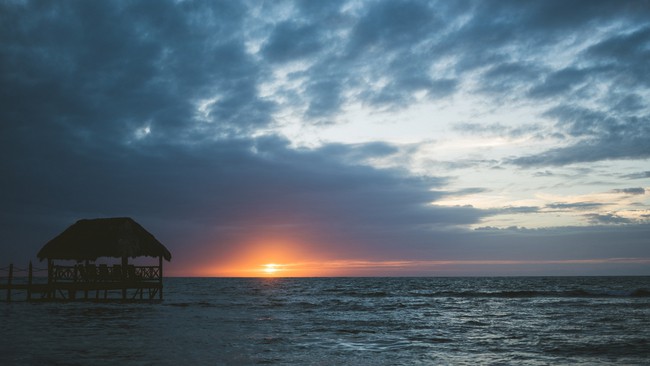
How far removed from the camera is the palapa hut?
39.0 metres

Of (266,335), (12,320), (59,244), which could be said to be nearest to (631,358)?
(266,335)

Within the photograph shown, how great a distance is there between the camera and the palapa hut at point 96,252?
39031 mm

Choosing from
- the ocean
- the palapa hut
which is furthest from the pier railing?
the ocean

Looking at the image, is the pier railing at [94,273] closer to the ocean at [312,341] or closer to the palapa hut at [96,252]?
the palapa hut at [96,252]

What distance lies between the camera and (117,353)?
1545cm

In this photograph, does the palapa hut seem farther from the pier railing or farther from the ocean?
the ocean

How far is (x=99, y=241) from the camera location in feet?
129

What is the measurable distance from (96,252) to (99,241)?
92 cm

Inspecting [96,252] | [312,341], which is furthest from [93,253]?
[312,341]

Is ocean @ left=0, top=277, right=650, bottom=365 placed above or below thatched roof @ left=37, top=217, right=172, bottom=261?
below

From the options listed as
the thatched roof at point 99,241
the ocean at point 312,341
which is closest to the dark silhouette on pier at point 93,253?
the thatched roof at point 99,241

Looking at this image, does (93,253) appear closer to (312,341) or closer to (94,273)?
(94,273)

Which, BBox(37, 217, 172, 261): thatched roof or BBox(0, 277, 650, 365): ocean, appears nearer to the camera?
BBox(0, 277, 650, 365): ocean

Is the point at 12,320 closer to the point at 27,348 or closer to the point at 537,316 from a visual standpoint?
the point at 27,348
